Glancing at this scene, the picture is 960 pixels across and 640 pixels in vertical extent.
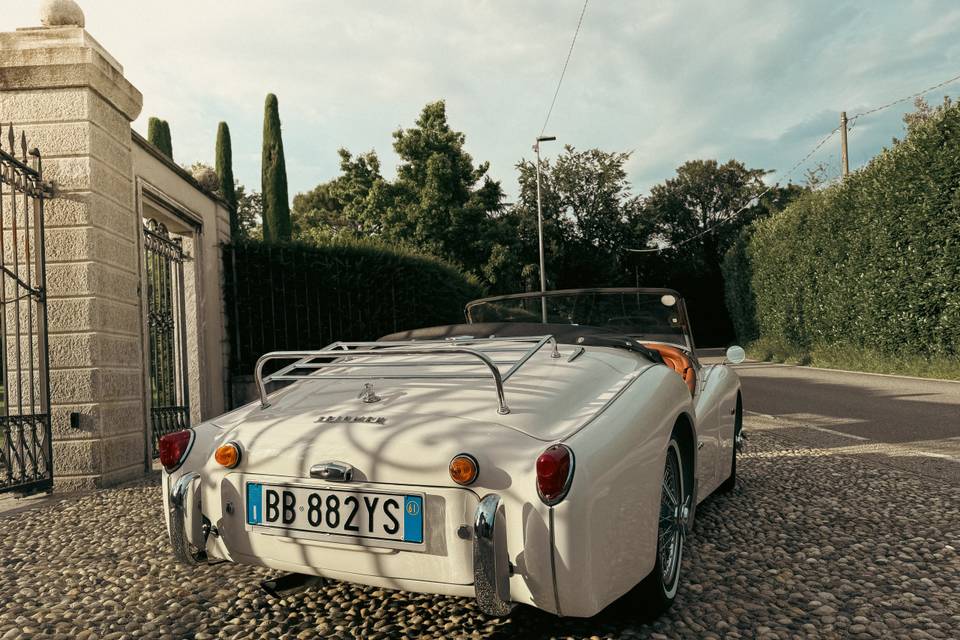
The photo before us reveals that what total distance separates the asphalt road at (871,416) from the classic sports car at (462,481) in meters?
3.54

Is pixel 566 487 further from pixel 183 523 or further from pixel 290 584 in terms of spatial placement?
pixel 183 523

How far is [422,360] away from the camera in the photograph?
3.06m

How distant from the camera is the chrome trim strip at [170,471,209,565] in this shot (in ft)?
8.29

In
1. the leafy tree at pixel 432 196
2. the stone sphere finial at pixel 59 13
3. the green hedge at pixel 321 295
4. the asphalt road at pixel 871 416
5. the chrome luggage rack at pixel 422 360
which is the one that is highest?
the leafy tree at pixel 432 196

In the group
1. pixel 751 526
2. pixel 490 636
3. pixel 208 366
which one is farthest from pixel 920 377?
pixel 490 636

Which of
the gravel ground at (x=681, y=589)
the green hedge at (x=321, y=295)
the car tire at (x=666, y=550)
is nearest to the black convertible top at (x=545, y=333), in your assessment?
the car tire at (x=666, y=550)

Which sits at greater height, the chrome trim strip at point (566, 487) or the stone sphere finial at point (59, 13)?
the stone sphere finial at point (59, 13)

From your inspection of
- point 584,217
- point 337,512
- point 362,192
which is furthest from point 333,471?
point 584,217

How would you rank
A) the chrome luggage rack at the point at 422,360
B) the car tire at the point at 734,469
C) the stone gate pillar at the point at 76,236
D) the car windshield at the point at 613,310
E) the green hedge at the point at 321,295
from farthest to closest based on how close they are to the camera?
the green hedge at the point at 321,295
the stone gate pillar at the point at 76,236
the car tire at the point at 734,469
the car windshield at the point at 613,310
the chrome luggage rack at the point at 422,360

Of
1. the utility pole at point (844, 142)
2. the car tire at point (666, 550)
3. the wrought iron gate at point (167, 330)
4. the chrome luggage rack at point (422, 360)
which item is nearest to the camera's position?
the chrome luggage rack at point (422, 360)

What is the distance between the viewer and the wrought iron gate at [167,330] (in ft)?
25.5

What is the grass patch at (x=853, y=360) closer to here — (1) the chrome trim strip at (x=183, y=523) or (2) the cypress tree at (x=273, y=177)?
(1) the chrome trim strip at (x=183, y=523)

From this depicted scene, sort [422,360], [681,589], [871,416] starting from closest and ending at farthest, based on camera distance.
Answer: [681,589] → [422,360] → [871,416]

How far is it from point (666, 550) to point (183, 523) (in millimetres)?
1776
